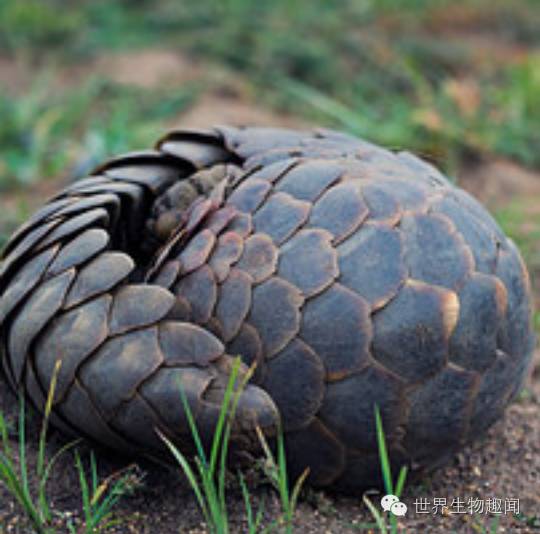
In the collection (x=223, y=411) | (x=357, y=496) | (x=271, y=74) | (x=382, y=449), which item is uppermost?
(x=223, y=411)

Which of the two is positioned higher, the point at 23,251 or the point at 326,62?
the point at 23,251

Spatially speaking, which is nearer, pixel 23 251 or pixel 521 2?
pixel 23 251

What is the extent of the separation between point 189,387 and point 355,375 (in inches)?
11.6

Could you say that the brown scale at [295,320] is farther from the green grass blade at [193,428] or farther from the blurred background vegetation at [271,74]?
the blurred background vegetation at [271,74]

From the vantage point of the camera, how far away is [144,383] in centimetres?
175

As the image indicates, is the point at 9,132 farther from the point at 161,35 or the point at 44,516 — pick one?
the point at 44,516

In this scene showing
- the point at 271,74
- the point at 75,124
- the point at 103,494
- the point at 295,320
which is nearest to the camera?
the point at 295,320

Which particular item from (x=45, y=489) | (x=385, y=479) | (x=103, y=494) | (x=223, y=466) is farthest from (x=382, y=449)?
(x=45, y=489)

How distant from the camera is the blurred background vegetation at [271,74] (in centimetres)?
399

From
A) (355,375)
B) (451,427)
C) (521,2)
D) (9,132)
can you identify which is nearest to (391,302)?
(355,375)

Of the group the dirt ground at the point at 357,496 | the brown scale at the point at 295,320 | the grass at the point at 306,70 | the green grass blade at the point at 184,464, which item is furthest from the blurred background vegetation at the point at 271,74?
the green grass blade at the point at 184,464

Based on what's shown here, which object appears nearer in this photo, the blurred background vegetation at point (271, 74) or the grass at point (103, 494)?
the grass at point (103, 494)

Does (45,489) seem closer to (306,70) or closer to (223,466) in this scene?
(223,466)

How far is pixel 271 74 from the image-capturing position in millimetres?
4902
